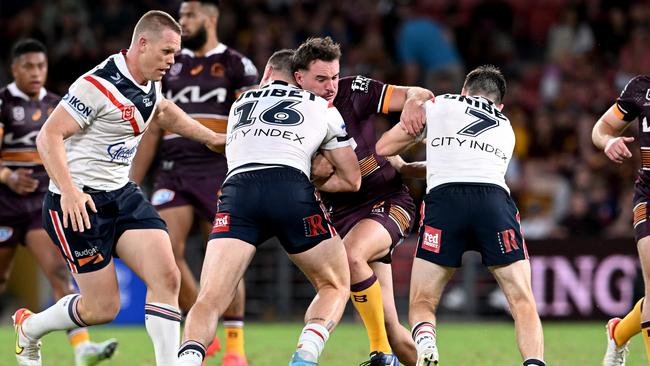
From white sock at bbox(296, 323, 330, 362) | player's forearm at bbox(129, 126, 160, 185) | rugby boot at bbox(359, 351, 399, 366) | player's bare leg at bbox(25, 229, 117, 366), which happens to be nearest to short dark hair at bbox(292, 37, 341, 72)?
white sock at bbox(296, 323, 330, 362)

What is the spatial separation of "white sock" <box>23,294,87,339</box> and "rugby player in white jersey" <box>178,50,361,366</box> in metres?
1.37

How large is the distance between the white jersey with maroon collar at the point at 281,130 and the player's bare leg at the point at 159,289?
0.86 metres

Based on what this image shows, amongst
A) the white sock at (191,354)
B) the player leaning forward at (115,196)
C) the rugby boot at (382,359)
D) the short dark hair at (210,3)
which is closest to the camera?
the white sock at (191,354)

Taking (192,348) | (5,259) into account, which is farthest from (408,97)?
(5,259)

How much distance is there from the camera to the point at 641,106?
860cm

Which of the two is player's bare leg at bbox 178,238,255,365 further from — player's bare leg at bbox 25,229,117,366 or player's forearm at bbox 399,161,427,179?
player's bare leg at bbox 25,229,117,366

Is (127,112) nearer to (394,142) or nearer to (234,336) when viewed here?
(394,142)

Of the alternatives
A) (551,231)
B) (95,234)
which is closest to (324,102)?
(95,234)

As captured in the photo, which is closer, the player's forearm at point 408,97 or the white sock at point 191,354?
the white sock at point 191,354

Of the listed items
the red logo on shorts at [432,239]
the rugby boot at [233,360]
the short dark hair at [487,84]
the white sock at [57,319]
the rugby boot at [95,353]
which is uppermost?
the short dark hair at [487,84]

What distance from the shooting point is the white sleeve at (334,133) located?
7.65 metres

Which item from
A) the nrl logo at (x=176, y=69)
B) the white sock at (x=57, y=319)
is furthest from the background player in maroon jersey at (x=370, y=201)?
the nrl logo at (x=176, y=69)

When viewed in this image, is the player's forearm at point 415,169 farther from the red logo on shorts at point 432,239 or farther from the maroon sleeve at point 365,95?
the red logo on shorts at point 432,239

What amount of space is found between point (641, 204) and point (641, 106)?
2.47 ft
